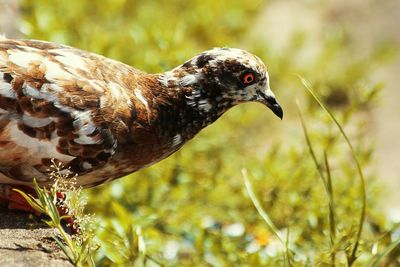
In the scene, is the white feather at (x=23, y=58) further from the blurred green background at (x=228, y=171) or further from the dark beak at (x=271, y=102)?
the dark beak at (x=271, y=102)

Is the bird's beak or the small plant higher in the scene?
the bird's beak

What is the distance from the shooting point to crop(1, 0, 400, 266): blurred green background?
4516 mm

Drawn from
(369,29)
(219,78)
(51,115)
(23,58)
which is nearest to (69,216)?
(51,115)

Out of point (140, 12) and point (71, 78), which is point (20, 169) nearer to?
point (71, 78)

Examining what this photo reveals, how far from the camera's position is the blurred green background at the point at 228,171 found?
452 cm

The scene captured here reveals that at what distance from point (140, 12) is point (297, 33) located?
153cm

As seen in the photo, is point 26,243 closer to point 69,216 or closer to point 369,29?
point 69,216

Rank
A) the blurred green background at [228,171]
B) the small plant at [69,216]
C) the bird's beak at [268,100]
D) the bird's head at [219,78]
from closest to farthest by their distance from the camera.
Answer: the small plant at [69,216] < the bird's head at [219,78] < the bird's beak at [268,100] < the blurred green background at [228,171]

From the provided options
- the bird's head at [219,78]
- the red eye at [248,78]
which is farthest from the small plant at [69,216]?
the red eye at [248,78]

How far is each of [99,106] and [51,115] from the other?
0.22 meters

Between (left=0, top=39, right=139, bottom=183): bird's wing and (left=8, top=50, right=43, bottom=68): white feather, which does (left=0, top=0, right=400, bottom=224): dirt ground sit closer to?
(left=0, top=39, right=139, bottom=183): bird's wing

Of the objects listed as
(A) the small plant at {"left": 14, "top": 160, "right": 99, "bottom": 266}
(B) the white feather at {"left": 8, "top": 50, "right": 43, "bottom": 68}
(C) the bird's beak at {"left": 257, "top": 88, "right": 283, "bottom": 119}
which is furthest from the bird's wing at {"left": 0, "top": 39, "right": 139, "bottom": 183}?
(C) the bird's beak at {"left": 257, "top": 88, "right": 283, "bottom": 119}

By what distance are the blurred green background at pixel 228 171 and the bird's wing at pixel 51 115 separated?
0.40 m

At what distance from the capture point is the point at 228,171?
5930 mm
